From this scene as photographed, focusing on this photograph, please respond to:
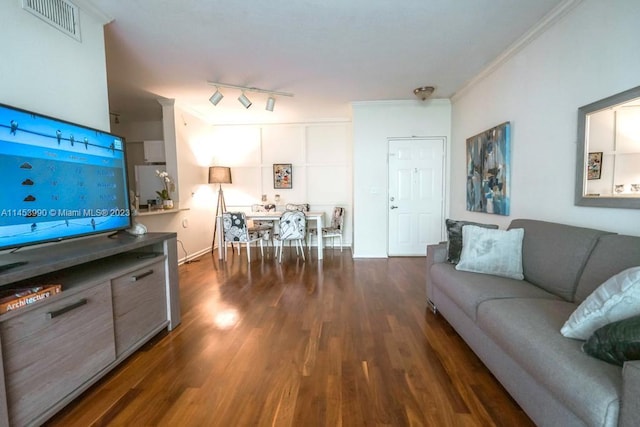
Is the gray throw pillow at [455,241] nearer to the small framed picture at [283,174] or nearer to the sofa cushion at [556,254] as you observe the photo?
the sofa cushion at [556,254]

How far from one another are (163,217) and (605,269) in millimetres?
4724

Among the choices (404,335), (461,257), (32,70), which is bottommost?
(404,335)

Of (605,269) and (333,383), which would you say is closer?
(605,269)

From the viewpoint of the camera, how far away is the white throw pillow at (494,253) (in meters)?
2.10

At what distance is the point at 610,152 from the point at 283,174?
4.73 metres

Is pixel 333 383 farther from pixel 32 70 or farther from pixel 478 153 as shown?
pixel 478 153

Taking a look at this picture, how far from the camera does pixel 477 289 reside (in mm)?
1821

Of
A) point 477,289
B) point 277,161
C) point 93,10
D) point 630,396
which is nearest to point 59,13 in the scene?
point 93,10

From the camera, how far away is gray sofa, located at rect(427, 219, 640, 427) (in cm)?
95

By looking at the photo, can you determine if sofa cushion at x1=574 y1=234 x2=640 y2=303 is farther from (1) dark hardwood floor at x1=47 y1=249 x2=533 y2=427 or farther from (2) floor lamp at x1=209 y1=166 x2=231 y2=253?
(2) floor lamp at x1=209 y1=166 x2=231 y2=253

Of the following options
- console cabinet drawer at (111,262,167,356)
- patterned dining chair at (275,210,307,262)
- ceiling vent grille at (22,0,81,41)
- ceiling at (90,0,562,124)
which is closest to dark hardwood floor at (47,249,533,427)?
console cabinet drawer at (111,262,167,356)

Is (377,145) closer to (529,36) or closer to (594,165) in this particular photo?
(529,36)

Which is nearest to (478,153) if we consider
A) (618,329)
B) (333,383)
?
(618,329)

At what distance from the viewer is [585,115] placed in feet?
6.46
